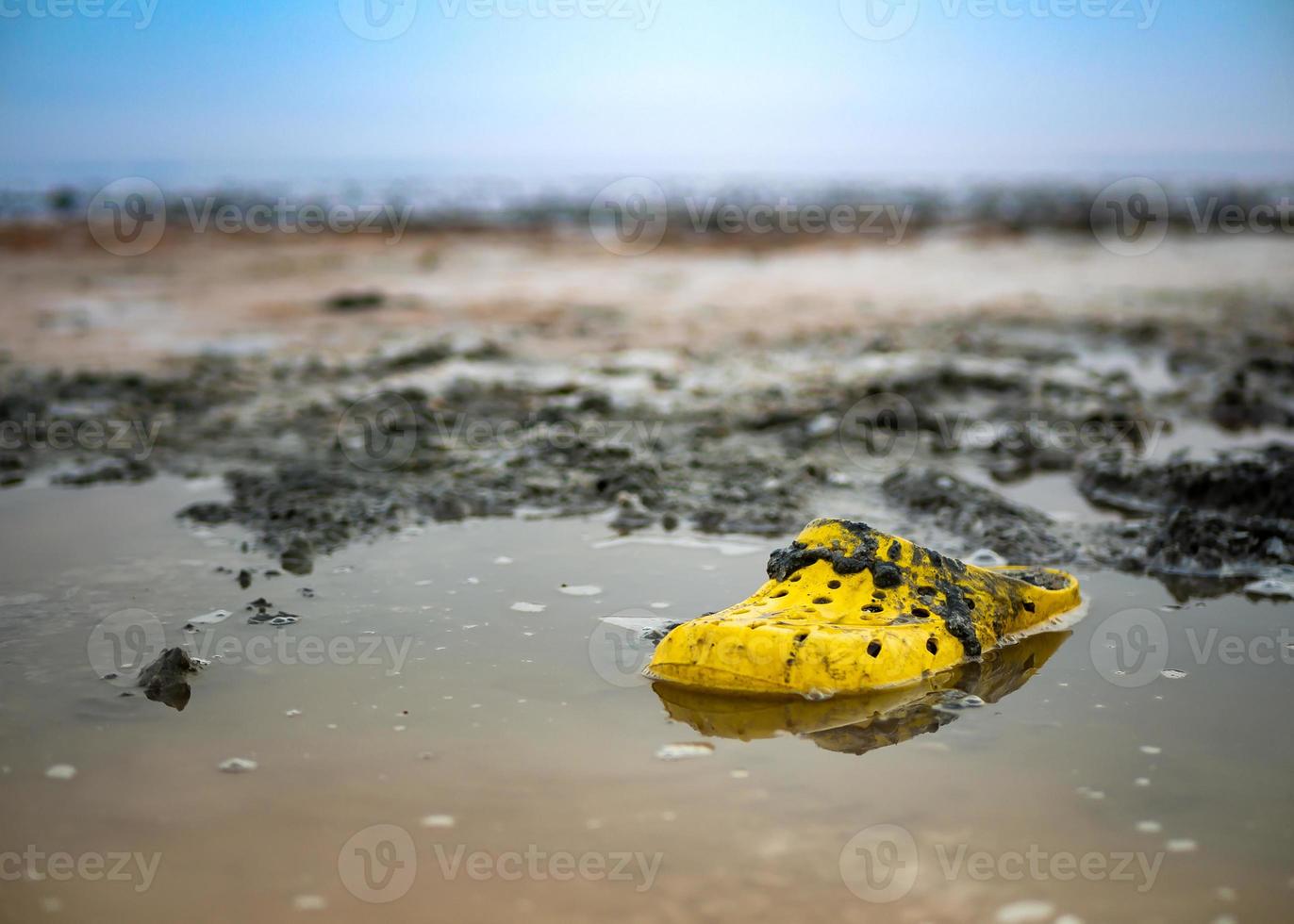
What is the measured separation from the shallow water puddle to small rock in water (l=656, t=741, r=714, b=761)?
10 millimetres

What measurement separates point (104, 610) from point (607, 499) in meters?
2.20

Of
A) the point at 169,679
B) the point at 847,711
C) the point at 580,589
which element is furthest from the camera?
the point at 580,589

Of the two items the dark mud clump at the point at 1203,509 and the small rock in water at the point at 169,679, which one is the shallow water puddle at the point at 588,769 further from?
Answer: the dark mud clump at the point at 1203,509

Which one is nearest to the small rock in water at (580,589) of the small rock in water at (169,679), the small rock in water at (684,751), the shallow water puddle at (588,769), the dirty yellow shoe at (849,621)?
the shallow water puddle at (588,769)

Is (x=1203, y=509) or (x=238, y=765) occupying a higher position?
(x=1203, y=509)

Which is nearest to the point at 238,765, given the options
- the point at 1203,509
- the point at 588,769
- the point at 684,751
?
the point at 588,769

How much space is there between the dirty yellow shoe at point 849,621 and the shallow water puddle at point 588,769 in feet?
0.30

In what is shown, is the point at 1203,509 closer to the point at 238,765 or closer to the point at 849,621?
the point at 849,621

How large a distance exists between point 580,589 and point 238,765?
5.10 ft

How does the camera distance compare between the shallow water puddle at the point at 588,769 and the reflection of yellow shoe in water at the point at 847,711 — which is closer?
the shallow water puddle at the point at 588,769

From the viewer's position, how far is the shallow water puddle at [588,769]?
2490mm

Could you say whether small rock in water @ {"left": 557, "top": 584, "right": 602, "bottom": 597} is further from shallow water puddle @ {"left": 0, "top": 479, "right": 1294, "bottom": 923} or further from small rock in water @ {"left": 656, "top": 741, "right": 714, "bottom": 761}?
small rock in water @ {"left": 656, "top": 741, "right": 714, "bottom": 761}

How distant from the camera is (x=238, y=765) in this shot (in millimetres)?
2977

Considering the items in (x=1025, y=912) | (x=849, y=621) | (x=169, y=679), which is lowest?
(x=1025, y=912)
